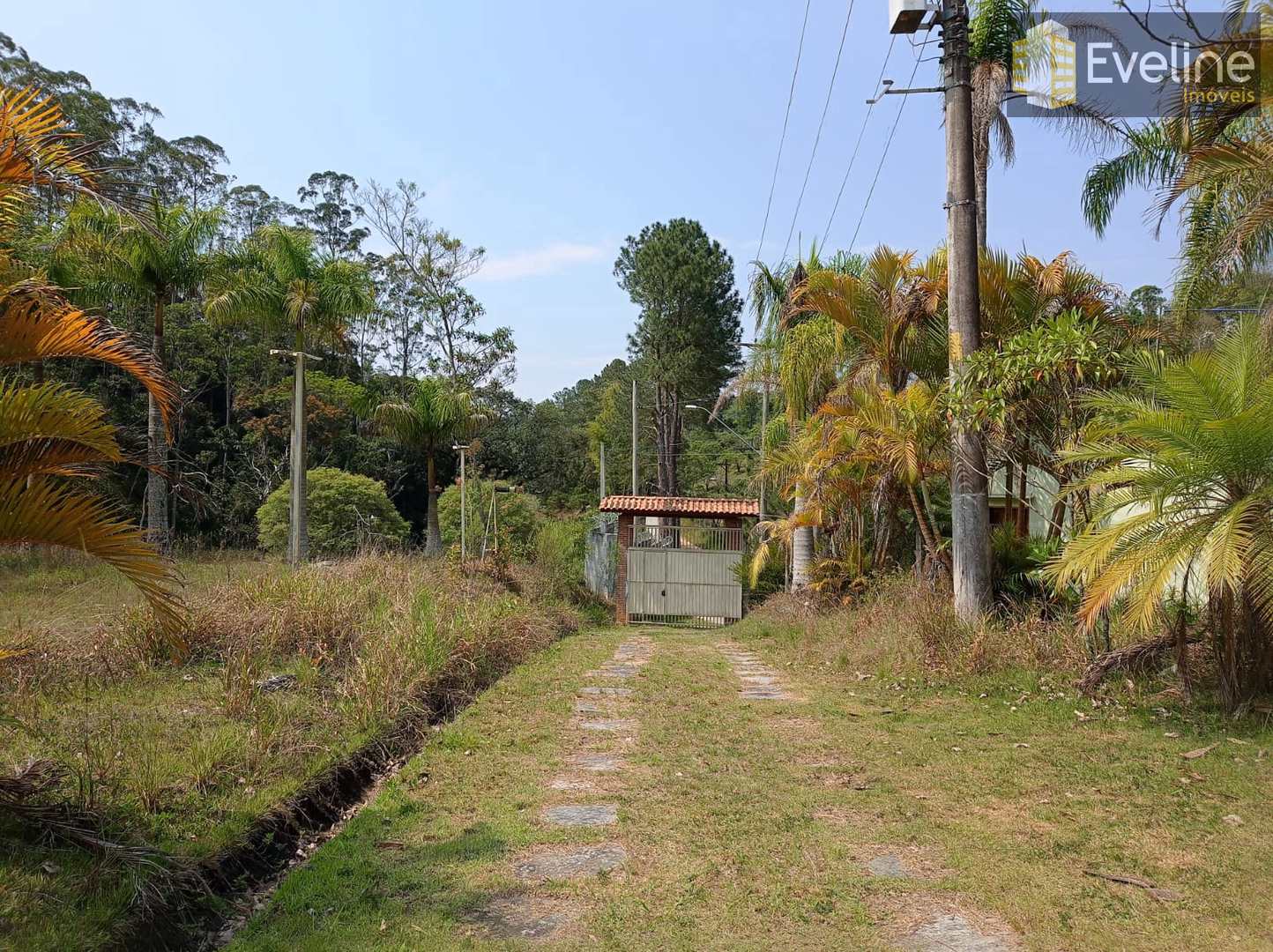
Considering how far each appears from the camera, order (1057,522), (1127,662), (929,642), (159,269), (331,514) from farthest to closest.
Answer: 1. (331,514)
2. (159,269)
3. (1057,522)
4. (929,642)
5. (1127,662)

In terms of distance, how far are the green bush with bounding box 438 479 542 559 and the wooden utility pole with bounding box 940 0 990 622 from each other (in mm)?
12825

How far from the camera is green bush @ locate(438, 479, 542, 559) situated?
2261 cm

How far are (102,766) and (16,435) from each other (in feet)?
6.20

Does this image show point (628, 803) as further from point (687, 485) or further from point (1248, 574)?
point (687, 485)

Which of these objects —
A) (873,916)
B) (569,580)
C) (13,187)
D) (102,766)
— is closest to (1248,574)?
(873,916)

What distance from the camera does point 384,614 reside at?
9.67 metres

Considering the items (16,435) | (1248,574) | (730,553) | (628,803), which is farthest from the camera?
(730,553)

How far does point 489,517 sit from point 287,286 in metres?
7.30

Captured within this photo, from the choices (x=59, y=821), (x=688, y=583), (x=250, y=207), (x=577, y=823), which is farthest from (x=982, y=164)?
(x=250, y=207)

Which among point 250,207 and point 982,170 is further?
point 250,207

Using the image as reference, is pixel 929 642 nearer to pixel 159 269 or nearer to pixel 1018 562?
pixel 1018 562

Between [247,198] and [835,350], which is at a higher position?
[247,198]

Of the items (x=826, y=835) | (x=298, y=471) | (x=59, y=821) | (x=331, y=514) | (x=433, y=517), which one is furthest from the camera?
(x=433, y=517)

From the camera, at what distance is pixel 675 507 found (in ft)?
71.8
